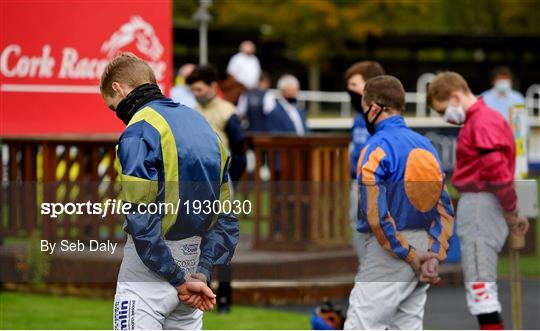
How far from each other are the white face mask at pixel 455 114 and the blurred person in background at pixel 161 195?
3135mm

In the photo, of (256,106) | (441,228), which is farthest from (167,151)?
(256,106)

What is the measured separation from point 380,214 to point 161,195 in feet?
5.55

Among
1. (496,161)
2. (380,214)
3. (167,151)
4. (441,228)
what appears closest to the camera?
Result: (167,151)

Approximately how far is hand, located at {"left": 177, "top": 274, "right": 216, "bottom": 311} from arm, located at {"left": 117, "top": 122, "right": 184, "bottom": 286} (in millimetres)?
156

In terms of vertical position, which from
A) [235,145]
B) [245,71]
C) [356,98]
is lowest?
[235,145]

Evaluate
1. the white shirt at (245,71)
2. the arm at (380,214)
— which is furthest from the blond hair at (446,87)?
the white shirt at (245,71)

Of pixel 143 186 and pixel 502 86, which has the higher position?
pixel 502 86

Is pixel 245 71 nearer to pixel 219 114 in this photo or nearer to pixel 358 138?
pixel 219 114

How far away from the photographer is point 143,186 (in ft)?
18.2

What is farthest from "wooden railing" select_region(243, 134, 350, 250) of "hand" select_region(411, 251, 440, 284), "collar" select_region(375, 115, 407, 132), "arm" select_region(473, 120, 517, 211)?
"hand" select_region(411, 251, 440, 284)

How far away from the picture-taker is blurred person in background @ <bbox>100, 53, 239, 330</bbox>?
18.4ft

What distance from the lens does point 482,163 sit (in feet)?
28.2

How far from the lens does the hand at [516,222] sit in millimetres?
8727

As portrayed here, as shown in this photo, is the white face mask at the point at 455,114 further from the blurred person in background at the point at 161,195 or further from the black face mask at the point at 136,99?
the black face mask at the point at 136,99
